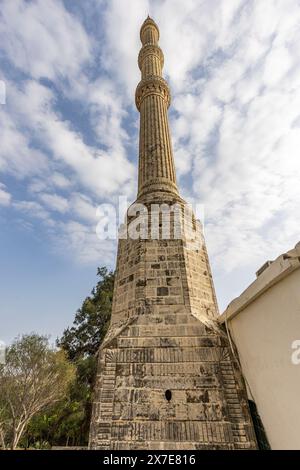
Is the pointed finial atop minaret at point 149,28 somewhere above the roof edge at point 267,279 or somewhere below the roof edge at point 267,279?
above

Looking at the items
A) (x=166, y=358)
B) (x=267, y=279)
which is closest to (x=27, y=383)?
(x=166, y=358)

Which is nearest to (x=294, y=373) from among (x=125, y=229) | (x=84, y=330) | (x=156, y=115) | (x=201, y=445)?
(x=201, y=445)

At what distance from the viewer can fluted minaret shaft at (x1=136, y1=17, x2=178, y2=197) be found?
21.5ft

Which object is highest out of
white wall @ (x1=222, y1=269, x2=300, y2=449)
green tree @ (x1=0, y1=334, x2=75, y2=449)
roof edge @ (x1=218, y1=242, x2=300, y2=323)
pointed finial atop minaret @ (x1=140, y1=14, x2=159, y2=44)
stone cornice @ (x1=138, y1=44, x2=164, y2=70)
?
pointed finial atop minaret @ (x1=140, y1=14, x2=159, y2=44)

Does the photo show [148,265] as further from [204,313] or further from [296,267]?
[296,267]

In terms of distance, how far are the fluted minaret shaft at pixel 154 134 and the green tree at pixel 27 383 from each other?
43.3 feet

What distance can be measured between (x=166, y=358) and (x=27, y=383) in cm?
1338

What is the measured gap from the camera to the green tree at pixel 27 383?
501 inches

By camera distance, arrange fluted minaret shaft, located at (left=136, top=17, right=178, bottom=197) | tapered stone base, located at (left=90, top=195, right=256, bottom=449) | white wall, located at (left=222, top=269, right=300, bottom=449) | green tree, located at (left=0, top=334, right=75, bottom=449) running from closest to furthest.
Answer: white wall, located at (left=222, top=269, right=300, bottom=449) < tapered stone base, located at (left=90, top=195, right=256, bottom=449) < fluted minaret shaft, located at (left=136, top=17, right=178, bottom=197) < green tree, located at (left=0, top=334, right=75, bottom=449)

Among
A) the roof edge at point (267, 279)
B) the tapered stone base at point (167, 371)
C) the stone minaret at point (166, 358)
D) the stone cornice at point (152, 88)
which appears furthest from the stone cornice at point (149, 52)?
the roof edge at point (267, 279)

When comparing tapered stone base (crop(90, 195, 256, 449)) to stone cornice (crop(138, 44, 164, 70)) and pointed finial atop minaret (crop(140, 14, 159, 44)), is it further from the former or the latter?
pointed finial atop minaret (crop(140, 14, 159, 44))

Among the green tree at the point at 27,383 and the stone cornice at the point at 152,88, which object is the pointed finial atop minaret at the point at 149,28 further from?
the green tree at the point at 27,383

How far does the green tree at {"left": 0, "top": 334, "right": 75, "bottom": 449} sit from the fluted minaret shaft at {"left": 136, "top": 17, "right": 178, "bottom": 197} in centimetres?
1320

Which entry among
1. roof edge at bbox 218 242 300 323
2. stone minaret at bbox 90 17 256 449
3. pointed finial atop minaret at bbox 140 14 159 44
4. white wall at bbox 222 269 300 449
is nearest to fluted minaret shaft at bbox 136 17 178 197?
stone minaret at bbox 90 17 256 449
